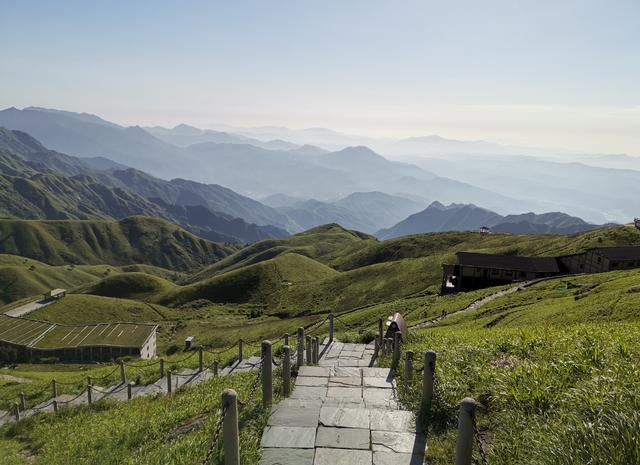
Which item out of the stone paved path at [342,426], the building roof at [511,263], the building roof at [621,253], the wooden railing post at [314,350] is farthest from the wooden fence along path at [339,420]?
the building roof at [621,253]

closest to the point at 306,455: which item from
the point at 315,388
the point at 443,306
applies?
the point at 315,388

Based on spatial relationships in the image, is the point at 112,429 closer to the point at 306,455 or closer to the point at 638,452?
the point at 306,455

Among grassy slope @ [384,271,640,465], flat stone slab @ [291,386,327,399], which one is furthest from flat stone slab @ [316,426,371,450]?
flat stone slab @ [291,386,327,399]

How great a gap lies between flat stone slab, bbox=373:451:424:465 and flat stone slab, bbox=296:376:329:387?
4.52 meters

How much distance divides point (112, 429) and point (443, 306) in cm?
3729

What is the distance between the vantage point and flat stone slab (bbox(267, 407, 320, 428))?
30.5ft

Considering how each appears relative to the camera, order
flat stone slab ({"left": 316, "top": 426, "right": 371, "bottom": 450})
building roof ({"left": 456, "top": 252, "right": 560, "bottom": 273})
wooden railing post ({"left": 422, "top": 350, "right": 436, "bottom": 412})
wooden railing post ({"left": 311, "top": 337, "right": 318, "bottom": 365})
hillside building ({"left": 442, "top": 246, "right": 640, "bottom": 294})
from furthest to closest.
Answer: building roof ({"left": 456, "top": 252, "right": 560, "bottom": 273})
hillside building ({"left": 442, "top": 246, "right": 640, "bottom": 294})
wooden railing post ({"left": 311, "top": 337, "right": 318, "bottom": 365})
wooden railing post ({"left": 422, "top": 350, "right": 436, "bottom": 412})
flat stone slab ({"left": 316, "top": 426, "right": 371, "bottom": 450})

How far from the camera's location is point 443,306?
44.4 m

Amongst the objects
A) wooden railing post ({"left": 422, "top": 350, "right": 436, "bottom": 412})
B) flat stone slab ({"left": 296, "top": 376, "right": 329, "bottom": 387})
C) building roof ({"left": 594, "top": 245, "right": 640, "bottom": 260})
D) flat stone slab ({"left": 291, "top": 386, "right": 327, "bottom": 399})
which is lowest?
building roof ({"left": 594, "top": 245, "right": 640, "bottom": 260})

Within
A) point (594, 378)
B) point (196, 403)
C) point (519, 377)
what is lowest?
point (196, 403)

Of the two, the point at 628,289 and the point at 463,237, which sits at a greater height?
the point at 628,289

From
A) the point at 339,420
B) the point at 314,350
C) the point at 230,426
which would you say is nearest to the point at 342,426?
the point at 339,420

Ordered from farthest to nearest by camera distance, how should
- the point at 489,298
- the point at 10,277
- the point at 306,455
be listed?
the point at 10,277
the point at 489,298
the point at 306,455

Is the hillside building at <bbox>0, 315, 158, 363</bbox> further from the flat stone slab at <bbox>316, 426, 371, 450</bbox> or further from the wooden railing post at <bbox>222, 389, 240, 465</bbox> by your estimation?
the wooden railing post at <bbox>222, 389, 240, 465</bbox>
